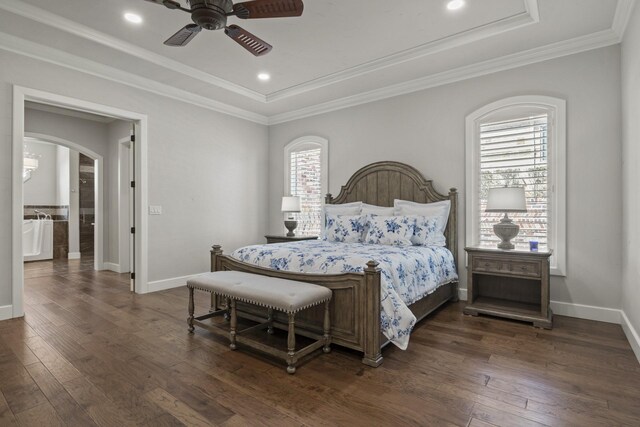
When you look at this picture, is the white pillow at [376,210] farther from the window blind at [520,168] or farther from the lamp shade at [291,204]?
the lamp shade at [291,204]

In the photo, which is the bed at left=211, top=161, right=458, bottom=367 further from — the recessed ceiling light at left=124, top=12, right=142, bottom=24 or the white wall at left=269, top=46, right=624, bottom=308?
the recessed ceiling light at left=124, top=12, right=142, bottom=24

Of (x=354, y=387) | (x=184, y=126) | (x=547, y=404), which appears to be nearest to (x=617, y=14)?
(x=547, y=404)

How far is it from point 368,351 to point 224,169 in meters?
4.16

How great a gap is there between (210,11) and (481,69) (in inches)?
128

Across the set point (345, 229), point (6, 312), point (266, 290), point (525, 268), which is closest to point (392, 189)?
point (345, 229)

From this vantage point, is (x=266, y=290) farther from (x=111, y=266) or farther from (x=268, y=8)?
(x=111, y=266)

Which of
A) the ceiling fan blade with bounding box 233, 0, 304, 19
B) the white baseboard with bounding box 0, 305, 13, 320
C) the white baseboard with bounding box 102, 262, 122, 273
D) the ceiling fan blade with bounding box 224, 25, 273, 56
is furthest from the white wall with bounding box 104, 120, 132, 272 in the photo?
the ceiling fan blade with bounding box 233, 0, 304, 19

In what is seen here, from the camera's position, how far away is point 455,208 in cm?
437

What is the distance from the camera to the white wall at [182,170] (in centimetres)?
358

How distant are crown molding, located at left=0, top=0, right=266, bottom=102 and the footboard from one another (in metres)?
2.94

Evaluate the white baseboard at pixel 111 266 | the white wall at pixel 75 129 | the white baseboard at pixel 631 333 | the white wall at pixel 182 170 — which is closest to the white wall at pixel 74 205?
the white wall at pixel 75 129

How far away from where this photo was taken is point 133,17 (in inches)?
128

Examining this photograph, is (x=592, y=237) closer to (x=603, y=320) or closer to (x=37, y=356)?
(x=603, y=320)

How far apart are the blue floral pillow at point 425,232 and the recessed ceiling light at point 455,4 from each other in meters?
2.16
